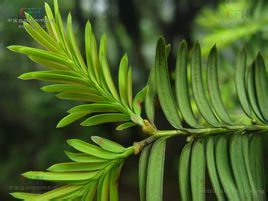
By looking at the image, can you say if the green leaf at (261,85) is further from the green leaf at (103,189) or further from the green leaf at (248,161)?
the green leaf at (103,189)

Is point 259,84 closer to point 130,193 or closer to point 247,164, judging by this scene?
point 247,164

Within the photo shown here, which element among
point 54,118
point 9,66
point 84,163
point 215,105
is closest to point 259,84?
point 215,105

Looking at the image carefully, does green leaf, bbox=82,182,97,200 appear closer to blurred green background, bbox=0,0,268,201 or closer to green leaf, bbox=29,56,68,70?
green leaf, bbox=29,56,68,70

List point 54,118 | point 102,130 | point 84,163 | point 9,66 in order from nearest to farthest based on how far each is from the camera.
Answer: point 84,163, point 9,66, point 102,130, point 54,118

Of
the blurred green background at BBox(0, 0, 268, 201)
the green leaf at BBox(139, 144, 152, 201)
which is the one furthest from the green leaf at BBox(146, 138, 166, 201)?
the blurred green background at BBox(0, 0, 268, 201)

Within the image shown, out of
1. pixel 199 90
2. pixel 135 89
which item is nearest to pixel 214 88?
pixel 199 90

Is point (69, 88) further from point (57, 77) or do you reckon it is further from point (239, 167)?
point (239, 167)
